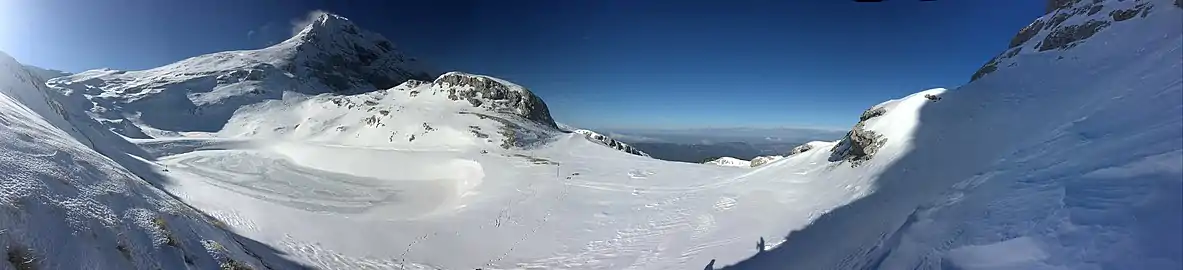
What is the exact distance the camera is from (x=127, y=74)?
111 m

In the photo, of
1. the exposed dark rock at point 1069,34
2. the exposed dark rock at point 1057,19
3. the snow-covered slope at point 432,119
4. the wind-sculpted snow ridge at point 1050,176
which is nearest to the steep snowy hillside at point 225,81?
the snow-covered slope at point 432,119

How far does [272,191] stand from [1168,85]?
24774mm

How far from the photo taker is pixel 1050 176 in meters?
7.44

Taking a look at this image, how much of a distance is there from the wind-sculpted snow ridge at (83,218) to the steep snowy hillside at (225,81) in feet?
171

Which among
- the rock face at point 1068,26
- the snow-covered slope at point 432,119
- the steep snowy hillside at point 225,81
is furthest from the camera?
the steep snowy hillside at point 225,81

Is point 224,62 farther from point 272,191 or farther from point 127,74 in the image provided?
point 272,191

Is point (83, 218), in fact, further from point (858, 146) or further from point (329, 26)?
point (329, 26)

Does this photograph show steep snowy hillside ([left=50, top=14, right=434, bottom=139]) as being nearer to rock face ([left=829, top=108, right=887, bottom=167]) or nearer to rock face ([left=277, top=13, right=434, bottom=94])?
rock face ([left=277, top=13, right=434, bottom=94])

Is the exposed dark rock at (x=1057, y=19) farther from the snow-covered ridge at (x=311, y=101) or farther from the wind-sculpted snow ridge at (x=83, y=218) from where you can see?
the snow-covered ridge at (x=311, y=101)

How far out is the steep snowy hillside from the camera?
84.8 metres

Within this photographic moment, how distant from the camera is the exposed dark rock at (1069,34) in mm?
15586

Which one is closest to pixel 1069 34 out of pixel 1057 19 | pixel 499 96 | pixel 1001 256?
pixel 1057 19

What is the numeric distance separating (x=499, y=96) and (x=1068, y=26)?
48.8 m

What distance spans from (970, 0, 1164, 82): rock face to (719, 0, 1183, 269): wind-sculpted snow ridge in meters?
0.09
